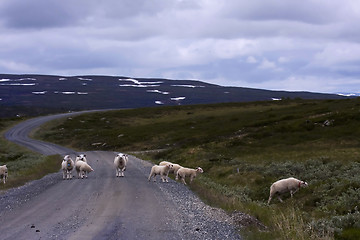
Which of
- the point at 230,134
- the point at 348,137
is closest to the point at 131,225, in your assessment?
the point at 348,137

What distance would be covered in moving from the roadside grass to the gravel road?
2.89m

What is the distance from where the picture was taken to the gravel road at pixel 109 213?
12.9 meters

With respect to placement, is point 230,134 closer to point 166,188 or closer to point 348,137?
point 348,137

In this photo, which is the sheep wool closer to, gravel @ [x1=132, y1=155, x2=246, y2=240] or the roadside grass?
the roadside grass

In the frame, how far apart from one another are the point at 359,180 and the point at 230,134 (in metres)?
39.1

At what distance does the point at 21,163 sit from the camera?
42656 millimetres

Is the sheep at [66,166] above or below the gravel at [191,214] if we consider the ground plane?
below

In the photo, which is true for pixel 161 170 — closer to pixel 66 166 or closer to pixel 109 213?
pixel 66 166

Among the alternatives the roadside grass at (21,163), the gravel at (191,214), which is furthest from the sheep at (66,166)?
the gravel at (191,214)

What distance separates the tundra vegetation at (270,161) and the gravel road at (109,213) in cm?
137

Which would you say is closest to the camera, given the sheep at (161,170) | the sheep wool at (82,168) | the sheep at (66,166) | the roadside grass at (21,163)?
the sheep at (161,170)

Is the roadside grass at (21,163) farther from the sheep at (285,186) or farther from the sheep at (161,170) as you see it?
the sheep at (285,186)

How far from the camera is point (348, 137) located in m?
42.7

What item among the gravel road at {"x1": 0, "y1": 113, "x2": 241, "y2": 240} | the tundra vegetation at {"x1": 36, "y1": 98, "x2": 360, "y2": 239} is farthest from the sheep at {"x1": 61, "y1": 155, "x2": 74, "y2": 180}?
the tundra vegetation at {"x1": 36, "y1": 98, "x2": 360, "y2": 239}
